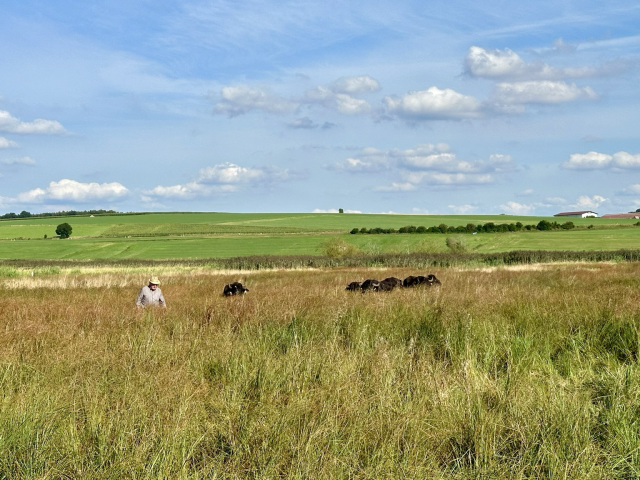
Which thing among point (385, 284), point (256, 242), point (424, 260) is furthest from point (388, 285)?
point (256, 242)

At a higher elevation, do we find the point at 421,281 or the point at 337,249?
the point at 421,281

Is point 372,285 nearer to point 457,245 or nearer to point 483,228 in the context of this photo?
point 457,245

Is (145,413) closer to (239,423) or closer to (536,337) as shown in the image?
(239,423)

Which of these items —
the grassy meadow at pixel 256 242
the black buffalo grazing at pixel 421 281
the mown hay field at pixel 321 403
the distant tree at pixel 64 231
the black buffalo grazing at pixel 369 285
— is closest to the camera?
the mown hay field at pixel 321 403

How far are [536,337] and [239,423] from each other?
15.0ft

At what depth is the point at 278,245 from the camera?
260 feet

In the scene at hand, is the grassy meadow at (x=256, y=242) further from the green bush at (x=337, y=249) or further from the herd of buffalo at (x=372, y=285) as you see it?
the herd of buffalo at (x=372, y=285)

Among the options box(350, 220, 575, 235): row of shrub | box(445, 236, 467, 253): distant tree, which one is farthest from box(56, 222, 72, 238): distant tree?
box(445, 236, 467, 253): distant tree

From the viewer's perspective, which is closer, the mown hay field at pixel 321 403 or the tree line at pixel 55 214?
the mown hay field at pixel 321 403

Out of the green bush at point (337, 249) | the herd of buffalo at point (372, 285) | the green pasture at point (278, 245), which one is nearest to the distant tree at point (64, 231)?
the green pasture at point (278, 245)

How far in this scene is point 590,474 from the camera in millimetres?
3488

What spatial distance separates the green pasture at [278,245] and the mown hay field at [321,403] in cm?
5859

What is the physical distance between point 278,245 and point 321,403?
75.0 metres

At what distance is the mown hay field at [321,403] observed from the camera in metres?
3.62
